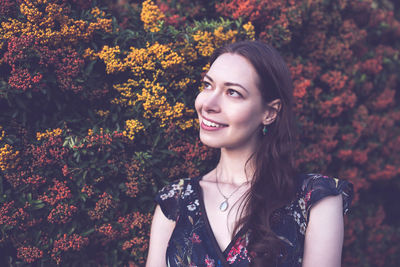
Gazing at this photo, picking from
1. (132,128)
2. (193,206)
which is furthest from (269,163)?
(132,128)

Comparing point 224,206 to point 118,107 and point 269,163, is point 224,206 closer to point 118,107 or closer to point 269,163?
point 269,163

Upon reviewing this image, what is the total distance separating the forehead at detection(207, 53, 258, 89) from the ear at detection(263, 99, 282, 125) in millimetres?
219

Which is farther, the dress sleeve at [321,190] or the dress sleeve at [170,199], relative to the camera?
the dress sleeve at [170,199]

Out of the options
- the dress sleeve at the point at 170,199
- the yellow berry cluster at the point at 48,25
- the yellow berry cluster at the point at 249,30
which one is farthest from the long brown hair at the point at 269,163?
the yellow berry cluster at the point at 48,25

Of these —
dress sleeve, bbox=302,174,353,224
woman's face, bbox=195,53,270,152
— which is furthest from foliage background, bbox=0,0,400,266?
dress sleeve, bbox=302,174,353,224

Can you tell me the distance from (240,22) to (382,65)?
2.10m

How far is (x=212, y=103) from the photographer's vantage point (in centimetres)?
241

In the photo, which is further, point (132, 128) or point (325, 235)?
point (132, 128)

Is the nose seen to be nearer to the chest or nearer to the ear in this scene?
the ear

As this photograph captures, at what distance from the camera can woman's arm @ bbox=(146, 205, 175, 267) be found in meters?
2.58

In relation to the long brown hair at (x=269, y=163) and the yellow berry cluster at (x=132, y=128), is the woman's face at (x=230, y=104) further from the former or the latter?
the yellow berry cluster at (x=132, y=128)

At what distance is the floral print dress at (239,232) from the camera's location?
2293 millimetres

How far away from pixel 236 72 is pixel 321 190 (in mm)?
984

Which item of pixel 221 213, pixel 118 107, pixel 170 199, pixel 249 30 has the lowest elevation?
pixel 221 213
